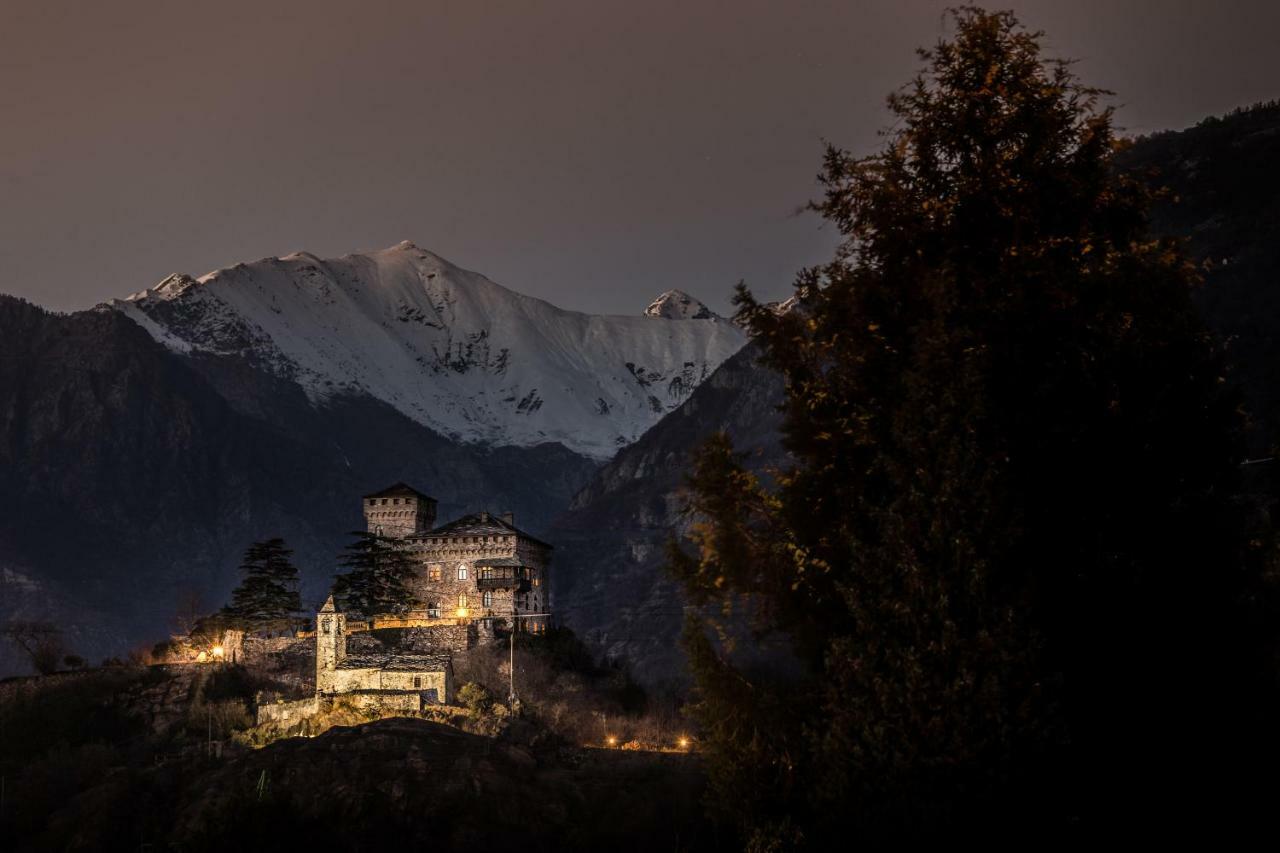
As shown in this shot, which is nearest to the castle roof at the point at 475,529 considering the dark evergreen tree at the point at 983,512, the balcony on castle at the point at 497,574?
the balcony on castle at the point at 497,574

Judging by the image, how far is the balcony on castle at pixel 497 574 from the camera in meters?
84.2

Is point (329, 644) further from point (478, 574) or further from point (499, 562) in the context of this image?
point (499, 562)

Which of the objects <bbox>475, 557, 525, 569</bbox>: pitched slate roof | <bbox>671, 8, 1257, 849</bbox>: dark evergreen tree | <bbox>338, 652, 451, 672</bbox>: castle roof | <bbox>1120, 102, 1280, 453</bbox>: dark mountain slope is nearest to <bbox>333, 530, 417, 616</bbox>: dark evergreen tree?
<bbox>475, 557, 525, 569</bbox>: pitched slate roof

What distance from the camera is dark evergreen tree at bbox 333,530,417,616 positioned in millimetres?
79562

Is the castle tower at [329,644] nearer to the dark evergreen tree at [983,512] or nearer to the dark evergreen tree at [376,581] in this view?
the dark evergreen tree at [376,581]

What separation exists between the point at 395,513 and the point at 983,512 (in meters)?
85.3

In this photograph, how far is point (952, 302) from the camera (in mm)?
13023

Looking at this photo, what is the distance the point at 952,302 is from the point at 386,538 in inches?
2969

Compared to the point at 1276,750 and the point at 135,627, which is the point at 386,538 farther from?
the point at 135,627

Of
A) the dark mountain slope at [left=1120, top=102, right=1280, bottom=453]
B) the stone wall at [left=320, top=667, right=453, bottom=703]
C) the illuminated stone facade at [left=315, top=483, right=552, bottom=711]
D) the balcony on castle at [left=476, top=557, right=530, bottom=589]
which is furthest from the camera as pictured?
the dark mountain slope at [left=1120, top=102, right=1280, bottom=453]

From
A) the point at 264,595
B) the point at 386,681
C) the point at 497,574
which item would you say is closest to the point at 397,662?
the point at 386,681

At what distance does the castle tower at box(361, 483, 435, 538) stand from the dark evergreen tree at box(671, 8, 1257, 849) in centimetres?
8036

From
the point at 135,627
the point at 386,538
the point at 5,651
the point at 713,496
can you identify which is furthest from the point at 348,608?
the point at 135,627

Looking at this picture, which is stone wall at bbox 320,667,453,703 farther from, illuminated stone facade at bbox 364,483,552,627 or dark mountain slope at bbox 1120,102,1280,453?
dark mountain slope at bbox 1120,102,1280,453
